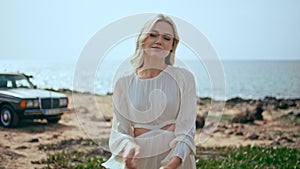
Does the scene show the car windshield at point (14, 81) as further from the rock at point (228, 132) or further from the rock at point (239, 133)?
the rock at point (239, 133)

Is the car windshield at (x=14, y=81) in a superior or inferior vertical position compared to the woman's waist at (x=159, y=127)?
inferior

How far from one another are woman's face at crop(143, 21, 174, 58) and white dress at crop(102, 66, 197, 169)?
0.09m

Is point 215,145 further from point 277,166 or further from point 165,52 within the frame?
point 165,52

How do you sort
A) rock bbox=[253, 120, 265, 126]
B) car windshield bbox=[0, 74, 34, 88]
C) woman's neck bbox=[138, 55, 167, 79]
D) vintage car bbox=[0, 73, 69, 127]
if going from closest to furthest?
woman's neck bbox=[138, 55, 167, 79] → car windshield bbox=[0, 74, 34, 88] → vintage car bbox=[0, 73, 69, 127] → rock bbox=[253, 120, 265, 126]

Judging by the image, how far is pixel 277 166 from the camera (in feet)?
17.9

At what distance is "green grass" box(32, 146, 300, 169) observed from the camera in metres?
5.33

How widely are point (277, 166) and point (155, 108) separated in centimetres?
401

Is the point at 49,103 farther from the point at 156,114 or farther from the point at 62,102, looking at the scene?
the point at 156,114

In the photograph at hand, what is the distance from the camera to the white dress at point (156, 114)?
1851 mm

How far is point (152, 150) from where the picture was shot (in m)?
1.88

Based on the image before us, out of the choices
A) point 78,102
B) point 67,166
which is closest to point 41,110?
point 67,166

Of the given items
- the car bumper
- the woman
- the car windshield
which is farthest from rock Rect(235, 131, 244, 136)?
the woman

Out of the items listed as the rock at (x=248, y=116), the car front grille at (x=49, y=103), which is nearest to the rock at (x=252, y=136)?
the rock at (x=248, y=116)

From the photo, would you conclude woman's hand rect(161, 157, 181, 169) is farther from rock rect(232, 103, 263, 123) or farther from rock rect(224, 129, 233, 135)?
rock rect(232, 103, 263, 123)
